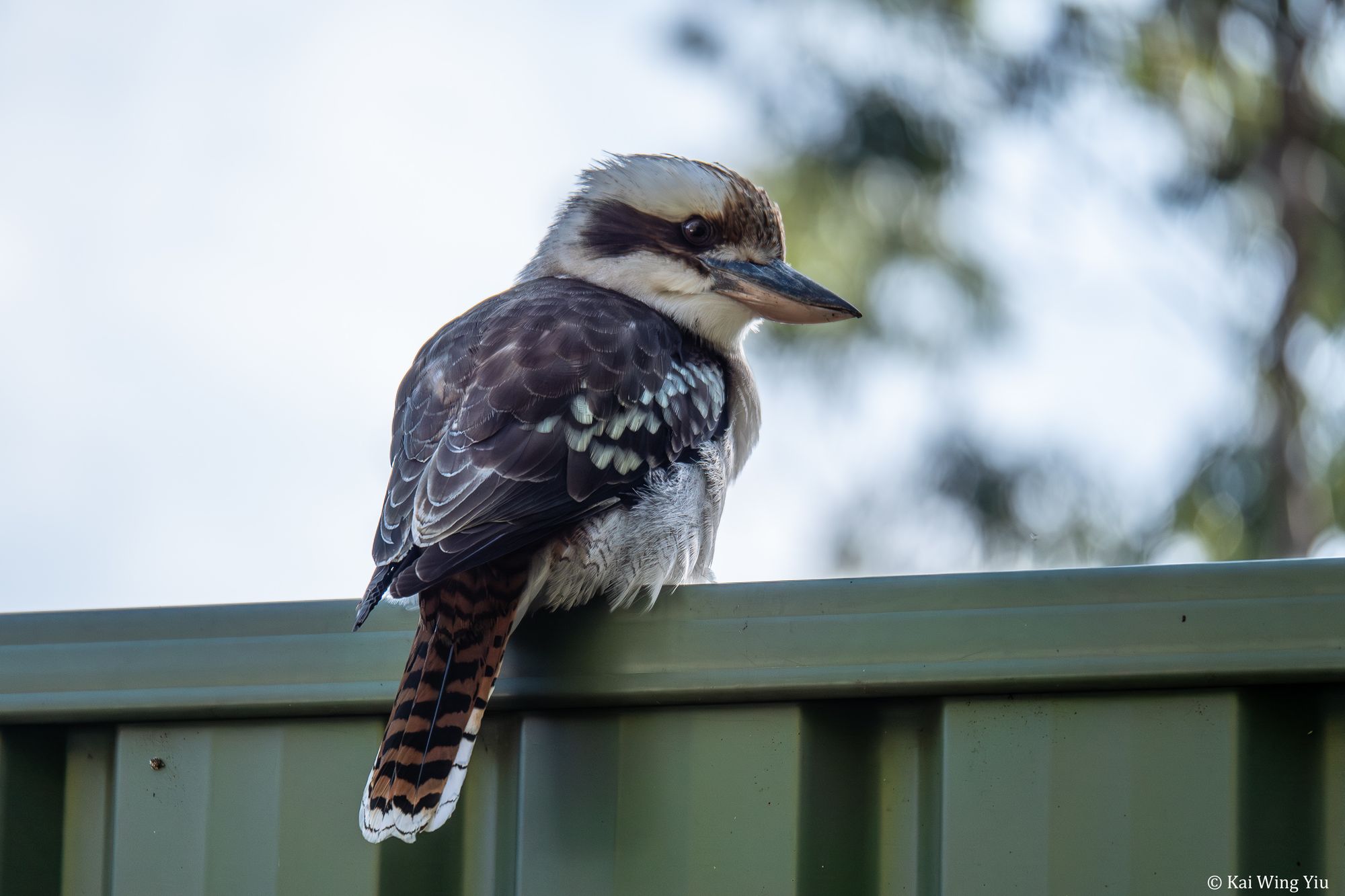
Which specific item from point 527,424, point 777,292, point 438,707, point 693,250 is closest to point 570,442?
point 527,424

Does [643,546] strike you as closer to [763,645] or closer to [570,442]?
[570,442]

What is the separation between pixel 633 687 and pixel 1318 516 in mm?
4828

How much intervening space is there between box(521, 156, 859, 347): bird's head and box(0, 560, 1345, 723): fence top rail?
36.4 inches

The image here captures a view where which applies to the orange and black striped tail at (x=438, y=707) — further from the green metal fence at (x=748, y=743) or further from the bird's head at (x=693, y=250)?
the bird's head at (x=693, y=250)

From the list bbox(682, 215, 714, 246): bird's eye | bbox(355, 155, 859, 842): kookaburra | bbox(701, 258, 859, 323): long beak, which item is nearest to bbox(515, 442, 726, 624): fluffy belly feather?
bbox(355, 155, 859, 842): kookaburra

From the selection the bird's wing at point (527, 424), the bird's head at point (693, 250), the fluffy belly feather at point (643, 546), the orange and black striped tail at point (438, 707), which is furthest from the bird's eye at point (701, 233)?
the orange and black striped tail at point (438, 707)

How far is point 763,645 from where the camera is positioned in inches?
67.1

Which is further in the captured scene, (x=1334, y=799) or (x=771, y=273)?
(x=771, y=273)

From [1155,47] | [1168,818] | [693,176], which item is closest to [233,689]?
[1168,818]

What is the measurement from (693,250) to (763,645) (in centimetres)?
125

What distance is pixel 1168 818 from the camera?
1.54m

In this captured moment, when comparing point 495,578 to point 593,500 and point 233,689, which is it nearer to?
point 593,500

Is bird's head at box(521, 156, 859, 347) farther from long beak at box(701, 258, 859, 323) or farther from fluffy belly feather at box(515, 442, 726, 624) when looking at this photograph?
fluffy belly feather at box(515, 442, 726, 624)

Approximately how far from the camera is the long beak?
263cm
